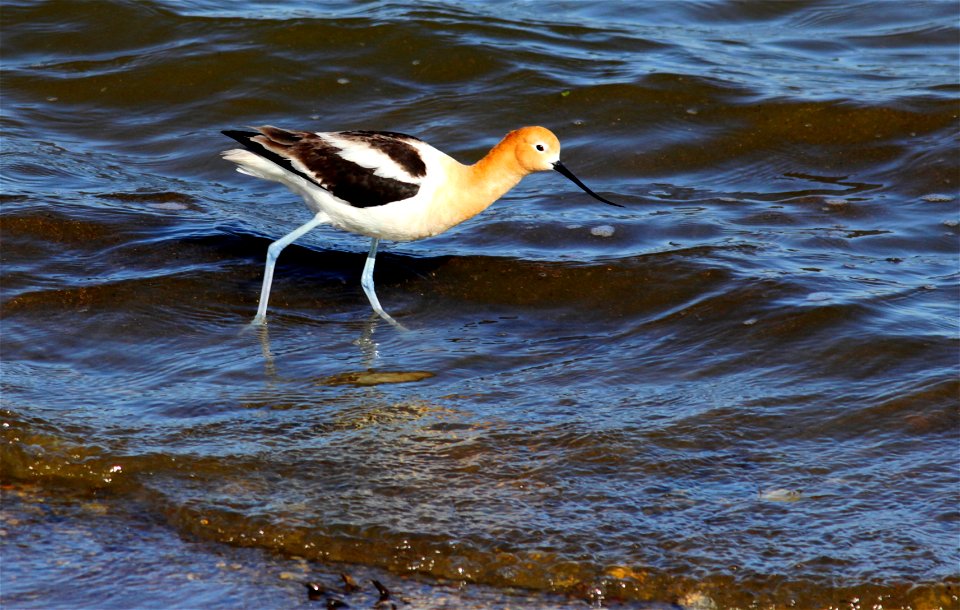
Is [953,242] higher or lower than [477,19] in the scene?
lower

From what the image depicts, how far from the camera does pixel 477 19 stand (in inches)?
466

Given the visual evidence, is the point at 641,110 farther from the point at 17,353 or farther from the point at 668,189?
the point at 17,353

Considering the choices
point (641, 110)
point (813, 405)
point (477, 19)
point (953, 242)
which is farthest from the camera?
point (477, 19)

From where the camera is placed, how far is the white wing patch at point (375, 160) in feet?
21.8

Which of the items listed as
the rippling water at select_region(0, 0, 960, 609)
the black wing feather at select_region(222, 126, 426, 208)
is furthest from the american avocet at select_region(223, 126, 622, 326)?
the rippling water at select_region(0, 0, 960, 609)

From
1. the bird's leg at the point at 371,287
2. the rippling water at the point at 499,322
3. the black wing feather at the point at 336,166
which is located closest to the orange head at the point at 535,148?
the black wing feather at the point at 336,166

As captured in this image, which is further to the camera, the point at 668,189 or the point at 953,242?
the point at 668,189

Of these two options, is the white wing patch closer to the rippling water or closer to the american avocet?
the american avocet

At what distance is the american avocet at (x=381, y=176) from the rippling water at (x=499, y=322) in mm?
525

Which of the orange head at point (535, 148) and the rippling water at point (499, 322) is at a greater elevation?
the orange head at point (535, 148)

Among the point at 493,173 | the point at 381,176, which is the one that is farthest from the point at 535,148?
the point at 381,176

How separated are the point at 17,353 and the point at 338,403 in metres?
Answer: 1.69

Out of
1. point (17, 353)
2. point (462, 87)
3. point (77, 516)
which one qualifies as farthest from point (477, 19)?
point (77, 516)

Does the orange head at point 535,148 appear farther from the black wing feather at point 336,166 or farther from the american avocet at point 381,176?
the black wing feather at point 336,166
